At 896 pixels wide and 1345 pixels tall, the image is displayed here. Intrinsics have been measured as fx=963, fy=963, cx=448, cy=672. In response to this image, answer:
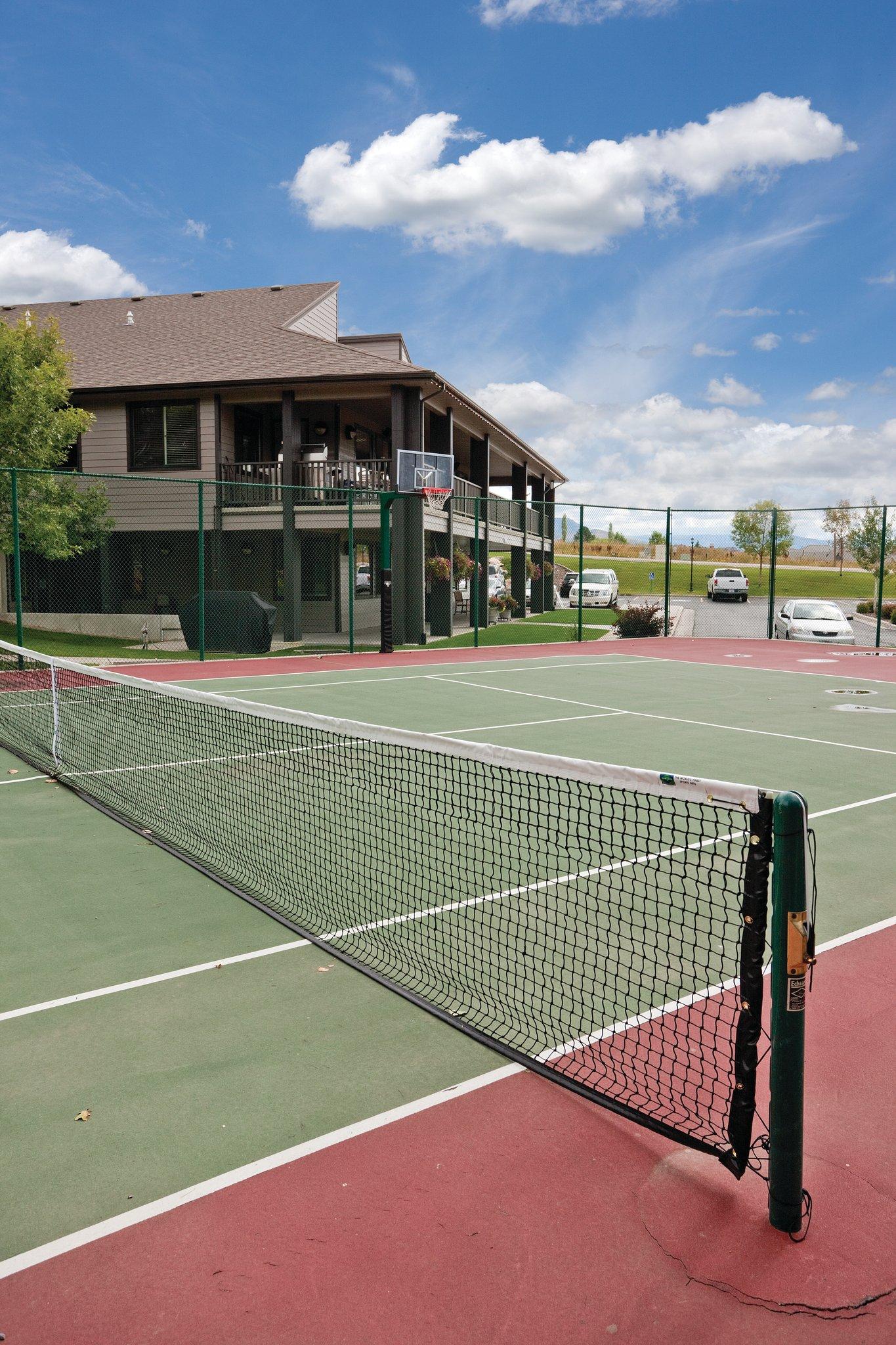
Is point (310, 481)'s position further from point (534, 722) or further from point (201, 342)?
point (534, 722)

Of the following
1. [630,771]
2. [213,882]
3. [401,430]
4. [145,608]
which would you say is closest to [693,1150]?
[630,771]

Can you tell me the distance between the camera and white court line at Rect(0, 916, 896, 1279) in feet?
9.25

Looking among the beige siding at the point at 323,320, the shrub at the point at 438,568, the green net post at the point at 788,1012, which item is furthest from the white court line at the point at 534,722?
the beige siding at the point at 323,320

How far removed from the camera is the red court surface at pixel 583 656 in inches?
774

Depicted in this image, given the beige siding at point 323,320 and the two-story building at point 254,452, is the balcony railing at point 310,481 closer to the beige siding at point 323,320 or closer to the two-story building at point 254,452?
the two-story building at point 254,452

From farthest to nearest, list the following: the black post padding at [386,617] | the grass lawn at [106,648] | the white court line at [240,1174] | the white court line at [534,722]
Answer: the black post padding at [386,617], the grass lawn at [106,648], the white court line at [534,722], the white court line at [240,1174]

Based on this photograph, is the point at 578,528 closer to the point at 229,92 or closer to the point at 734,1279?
the point at 229,92

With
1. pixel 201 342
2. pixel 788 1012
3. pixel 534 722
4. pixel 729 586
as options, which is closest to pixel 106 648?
pixel 201 342

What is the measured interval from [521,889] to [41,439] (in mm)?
22848

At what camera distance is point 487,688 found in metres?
16.6

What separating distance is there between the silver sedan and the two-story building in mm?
8730

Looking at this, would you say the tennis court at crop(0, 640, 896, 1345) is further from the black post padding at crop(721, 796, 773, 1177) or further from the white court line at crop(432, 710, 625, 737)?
the white court line at crop(432, 710, 625, 737)

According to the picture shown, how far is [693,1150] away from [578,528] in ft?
82.0

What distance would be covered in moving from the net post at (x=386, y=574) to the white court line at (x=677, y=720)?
581 cm
